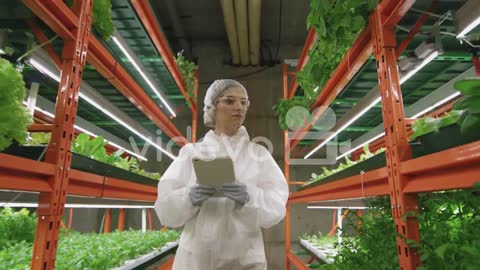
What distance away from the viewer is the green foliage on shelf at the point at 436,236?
0.98 meters

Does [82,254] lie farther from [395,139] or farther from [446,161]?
[446,161]

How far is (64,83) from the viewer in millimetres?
1520

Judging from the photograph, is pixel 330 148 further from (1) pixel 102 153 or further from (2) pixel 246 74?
(1) pixel 102 153

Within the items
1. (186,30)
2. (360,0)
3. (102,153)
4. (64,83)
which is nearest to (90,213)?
(186,30)

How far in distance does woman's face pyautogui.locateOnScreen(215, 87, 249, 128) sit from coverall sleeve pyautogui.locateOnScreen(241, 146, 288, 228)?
25 cm

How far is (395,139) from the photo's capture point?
1375 mm

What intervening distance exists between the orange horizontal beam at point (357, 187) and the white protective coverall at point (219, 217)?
0.43 meters

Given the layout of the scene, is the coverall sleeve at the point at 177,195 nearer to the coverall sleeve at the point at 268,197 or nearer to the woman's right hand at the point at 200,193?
the woman's right hand at the point at 200,193

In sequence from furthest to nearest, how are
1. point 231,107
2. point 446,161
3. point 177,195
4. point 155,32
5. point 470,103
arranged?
point 155,32 → point 231,107 → point 177,195 → point 446,161 → point 470,103

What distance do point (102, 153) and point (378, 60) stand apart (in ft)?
6.32

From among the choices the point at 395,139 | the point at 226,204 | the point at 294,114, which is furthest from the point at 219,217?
the point at 294,114

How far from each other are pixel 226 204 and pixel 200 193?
162mm

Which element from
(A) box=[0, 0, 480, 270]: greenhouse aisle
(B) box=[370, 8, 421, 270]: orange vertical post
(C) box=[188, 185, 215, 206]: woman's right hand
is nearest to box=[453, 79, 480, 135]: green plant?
(A) box=[0, 0, 480, 270]: greenhouse aisle

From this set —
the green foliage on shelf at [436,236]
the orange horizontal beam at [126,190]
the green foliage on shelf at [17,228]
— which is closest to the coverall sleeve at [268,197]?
the green foliage on shelf at [436,236]
